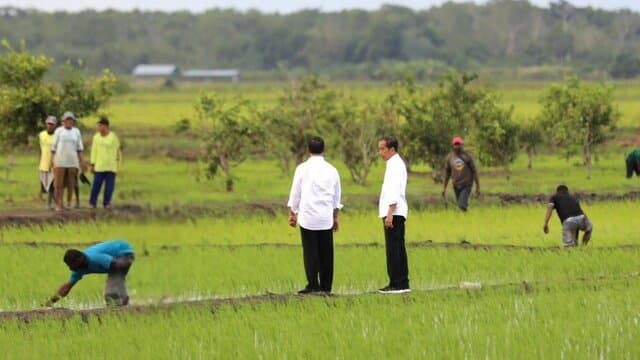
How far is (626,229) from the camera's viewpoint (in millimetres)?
17516

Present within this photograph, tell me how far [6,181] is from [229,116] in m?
4.61

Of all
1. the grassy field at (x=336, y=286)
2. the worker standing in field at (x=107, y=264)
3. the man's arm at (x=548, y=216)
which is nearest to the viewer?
the grassy field at (x=336, y=286)

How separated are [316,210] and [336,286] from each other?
1.50 meters

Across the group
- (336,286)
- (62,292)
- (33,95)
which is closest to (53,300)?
(62,292)

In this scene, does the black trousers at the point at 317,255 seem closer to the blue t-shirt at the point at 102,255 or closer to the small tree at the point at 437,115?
the blue t-shirt at the point at 102,255

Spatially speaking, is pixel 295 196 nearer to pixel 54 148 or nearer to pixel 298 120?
pixel 54 148

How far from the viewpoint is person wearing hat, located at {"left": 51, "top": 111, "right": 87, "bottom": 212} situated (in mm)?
18438

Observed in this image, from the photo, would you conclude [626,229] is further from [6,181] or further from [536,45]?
[536,45]

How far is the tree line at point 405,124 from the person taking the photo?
27297 millimetres

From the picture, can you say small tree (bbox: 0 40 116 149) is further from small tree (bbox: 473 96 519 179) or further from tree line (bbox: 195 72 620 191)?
small tree (bbox: 473 96 519 179)

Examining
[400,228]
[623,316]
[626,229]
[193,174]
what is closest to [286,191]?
A: [193,174]

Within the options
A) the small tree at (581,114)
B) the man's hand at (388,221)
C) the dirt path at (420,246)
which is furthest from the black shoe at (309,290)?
the small tree at (581,114)

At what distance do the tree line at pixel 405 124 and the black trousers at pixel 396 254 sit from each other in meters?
14.8

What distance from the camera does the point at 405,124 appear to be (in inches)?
1136
